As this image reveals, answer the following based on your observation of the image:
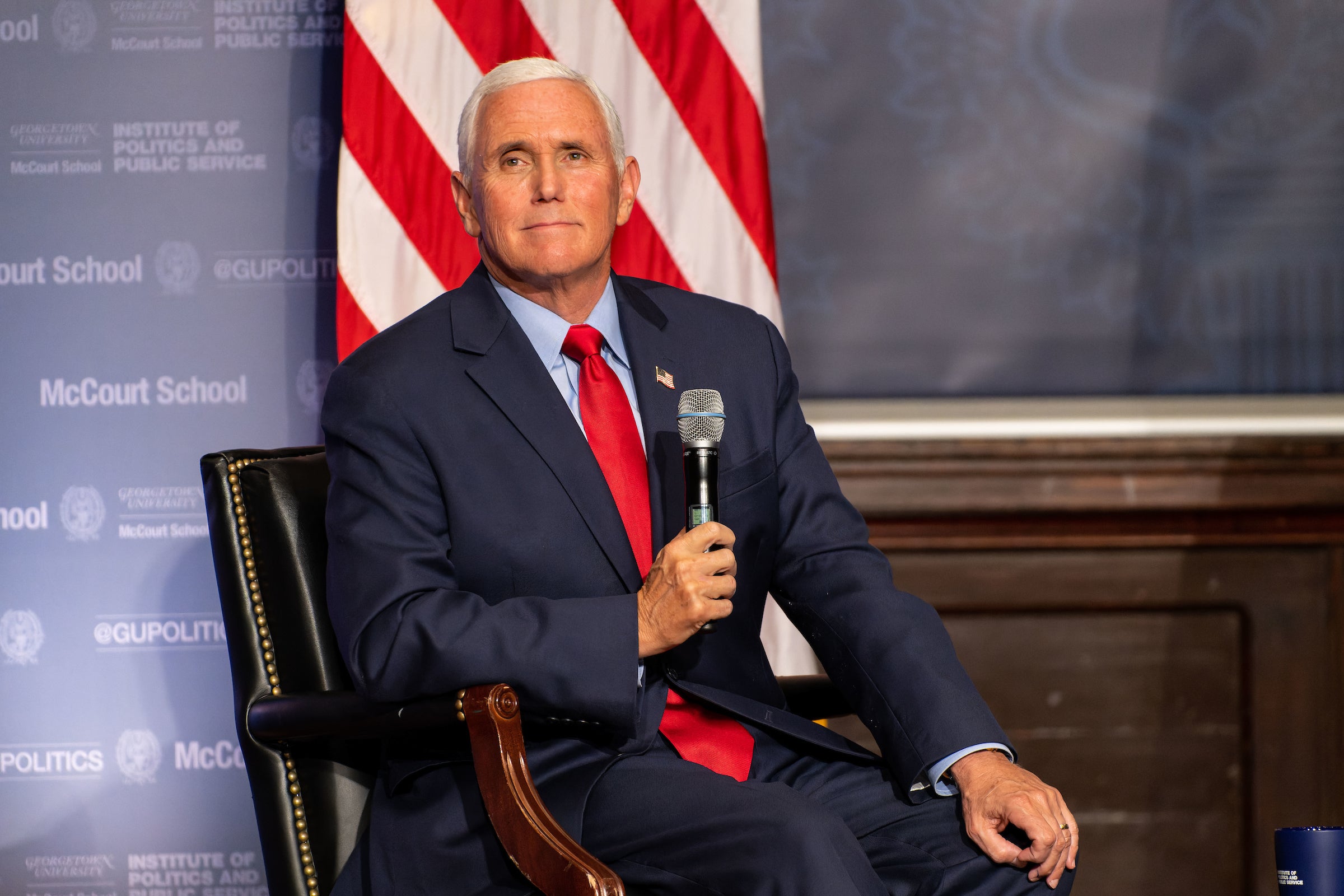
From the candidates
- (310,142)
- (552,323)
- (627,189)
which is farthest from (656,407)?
(310,142)

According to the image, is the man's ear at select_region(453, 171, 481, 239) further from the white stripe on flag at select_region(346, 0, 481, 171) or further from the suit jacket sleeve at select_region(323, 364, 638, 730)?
the white stripe on flag at select_region(346, 0, 481, 171)

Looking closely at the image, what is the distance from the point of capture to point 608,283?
1947 mm

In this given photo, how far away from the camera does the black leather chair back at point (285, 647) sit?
66.7 inches

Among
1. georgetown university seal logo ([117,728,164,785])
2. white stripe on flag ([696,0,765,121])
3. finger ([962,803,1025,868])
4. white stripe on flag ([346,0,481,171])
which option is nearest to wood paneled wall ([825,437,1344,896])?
white stripe on flag ([696,0,765,121])

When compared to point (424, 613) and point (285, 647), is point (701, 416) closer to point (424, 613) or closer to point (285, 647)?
point (424, 613)

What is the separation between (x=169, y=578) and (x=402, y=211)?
107 cm

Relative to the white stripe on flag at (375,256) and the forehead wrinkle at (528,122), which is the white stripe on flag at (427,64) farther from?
the forehead wrinkle at (528,122)

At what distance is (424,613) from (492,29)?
1.75 meters

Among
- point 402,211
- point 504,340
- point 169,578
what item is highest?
point 402,211

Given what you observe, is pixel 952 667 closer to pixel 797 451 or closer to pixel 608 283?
pixel 797 451

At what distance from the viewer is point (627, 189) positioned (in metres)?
2.01

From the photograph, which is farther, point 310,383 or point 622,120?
point 310,383

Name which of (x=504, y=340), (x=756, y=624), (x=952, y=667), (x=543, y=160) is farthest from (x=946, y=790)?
(x=543, y=160)

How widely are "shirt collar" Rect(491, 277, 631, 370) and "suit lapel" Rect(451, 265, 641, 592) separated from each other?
35 millimetres
